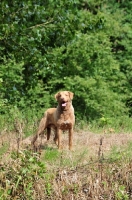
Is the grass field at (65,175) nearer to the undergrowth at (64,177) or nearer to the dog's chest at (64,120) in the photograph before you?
the undergrowth at (64,177)

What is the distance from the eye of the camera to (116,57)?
20.5 meters

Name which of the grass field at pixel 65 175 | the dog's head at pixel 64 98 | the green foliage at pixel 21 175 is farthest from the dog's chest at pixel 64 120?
the green foliage at pixel 21 175

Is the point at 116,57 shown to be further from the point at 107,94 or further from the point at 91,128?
the point at 91,128

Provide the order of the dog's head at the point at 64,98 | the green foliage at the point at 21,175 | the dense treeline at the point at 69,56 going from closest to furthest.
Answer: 1. the green foliage at the point at 21,175
2. the dog's head at the point at 64,98
3. the dense treeline at the point at 69,56

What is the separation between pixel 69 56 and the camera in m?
17.7

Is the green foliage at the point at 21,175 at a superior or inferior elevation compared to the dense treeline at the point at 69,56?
inferior

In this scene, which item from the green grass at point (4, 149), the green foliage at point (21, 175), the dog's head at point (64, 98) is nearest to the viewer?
the green foliage at point (21, 175)

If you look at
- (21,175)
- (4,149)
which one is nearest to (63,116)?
(4,149)

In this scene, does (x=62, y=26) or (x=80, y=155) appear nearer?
(x=80, y=155)

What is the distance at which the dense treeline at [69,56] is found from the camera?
12508 millimetres

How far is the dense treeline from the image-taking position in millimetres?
12508

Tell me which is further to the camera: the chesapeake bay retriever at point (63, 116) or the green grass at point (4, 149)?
the chesapeake bay retriever at point (63, 116)

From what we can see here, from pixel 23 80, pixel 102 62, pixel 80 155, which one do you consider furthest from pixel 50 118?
pixel 102 62

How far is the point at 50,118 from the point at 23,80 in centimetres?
679
